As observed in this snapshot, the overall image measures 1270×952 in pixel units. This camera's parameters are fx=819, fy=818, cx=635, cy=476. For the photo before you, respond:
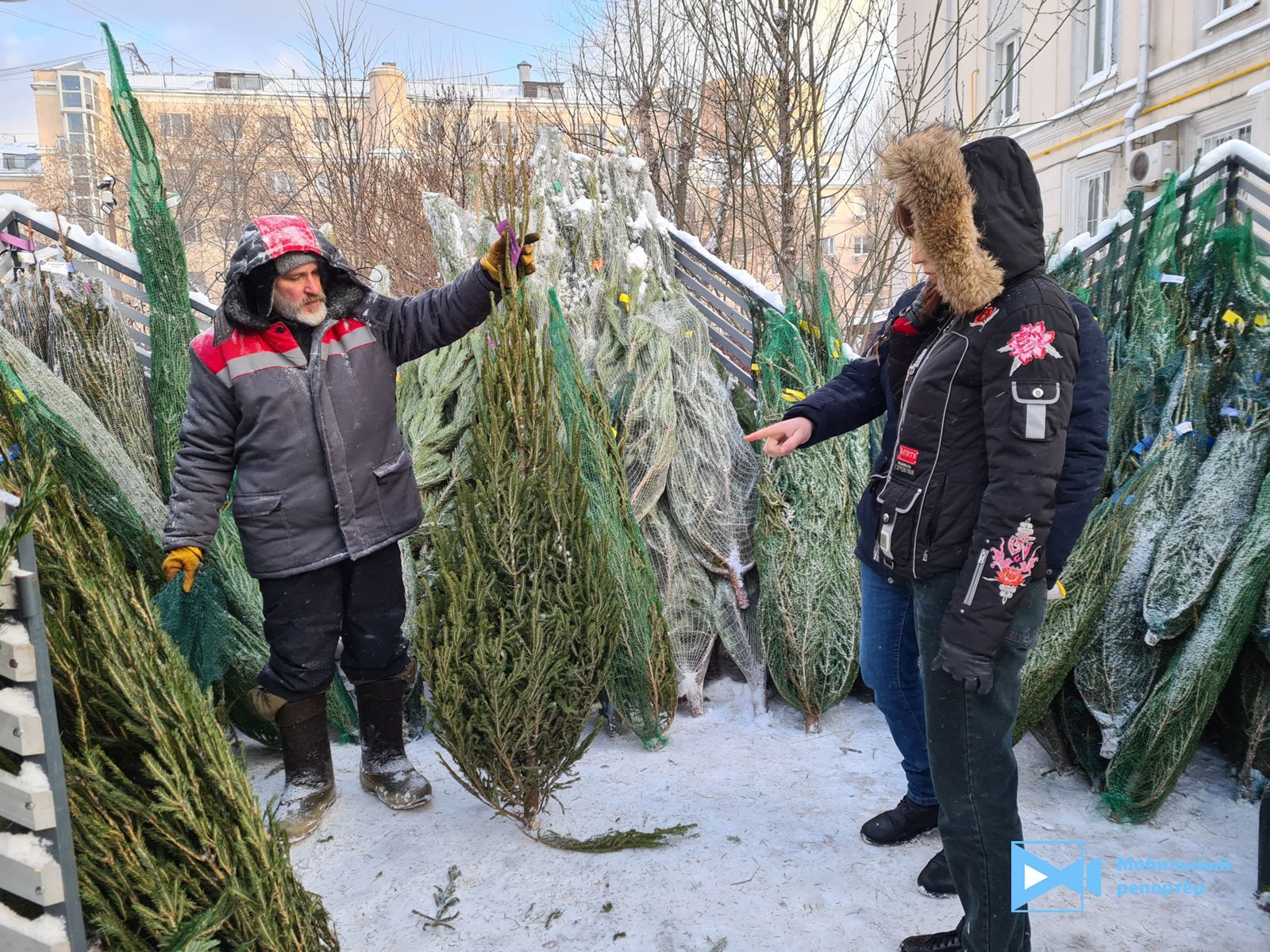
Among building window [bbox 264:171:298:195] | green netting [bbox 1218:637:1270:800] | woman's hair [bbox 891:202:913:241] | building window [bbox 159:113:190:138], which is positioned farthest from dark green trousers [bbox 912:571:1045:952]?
building window [bbox 159:113:190:138]

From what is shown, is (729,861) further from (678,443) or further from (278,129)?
(278,129)

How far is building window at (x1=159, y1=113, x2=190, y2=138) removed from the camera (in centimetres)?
2120

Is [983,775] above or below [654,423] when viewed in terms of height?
below

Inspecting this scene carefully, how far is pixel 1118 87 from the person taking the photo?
38.7 ft

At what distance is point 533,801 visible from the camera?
2.66 metres

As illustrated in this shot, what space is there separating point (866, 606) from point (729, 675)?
5.46ft

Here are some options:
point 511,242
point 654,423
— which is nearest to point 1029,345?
point 511,242

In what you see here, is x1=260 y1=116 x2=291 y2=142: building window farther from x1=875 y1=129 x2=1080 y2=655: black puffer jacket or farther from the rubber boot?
x1=875 y1=129 x2=1080 y2=655: black puffer jacket

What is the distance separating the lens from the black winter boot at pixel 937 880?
2.35 m

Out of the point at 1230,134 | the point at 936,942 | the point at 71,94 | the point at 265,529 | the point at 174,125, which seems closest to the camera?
the point at 936,942

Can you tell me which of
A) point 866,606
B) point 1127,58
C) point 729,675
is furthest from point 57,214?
point 1127,58

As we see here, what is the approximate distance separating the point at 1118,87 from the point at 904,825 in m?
12.9

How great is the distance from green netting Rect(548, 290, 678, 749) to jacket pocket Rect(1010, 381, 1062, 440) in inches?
71.0

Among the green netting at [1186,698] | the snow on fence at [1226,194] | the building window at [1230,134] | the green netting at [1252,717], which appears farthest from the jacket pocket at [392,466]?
the building window at [1230,134]
